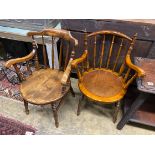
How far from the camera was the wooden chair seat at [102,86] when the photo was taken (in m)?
1.59

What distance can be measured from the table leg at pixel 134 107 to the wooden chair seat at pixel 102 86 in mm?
139

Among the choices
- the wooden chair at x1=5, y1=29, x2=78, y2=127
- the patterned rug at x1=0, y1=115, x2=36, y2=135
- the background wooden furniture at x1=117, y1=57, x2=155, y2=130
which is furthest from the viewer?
the patterned rug at x1=0, y1=115, x2=36, y2=135

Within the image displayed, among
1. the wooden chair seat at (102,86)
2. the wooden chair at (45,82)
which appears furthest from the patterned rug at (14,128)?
the wooden chair seat at (102,86)

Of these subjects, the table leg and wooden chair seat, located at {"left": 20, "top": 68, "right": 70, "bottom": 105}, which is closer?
the table leg

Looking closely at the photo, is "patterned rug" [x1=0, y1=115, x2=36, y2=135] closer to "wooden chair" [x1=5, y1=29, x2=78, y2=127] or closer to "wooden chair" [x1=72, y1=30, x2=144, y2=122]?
"wooden chair" [x1=5, y1=29, x2=78, y2=127]

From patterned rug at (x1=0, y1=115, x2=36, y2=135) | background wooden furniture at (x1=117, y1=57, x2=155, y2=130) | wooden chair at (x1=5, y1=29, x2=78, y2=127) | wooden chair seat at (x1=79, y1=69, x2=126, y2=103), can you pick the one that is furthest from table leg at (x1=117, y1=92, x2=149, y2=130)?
patterned rug at (x1=0, y1=115, x2=36, y2=135)

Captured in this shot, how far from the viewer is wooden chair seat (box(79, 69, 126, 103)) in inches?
62.6

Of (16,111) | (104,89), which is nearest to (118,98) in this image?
(104,89)

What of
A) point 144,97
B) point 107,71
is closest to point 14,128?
point 107,71

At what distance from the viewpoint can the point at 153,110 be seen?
1810mm

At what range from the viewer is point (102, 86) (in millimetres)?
1683

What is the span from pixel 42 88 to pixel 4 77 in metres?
0.95

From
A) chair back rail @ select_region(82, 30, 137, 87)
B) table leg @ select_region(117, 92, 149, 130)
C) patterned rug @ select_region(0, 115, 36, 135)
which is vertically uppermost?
chair back rail @ select_region(82, 30, 137, 87)

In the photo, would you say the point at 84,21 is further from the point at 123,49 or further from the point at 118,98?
the point at 118,98
